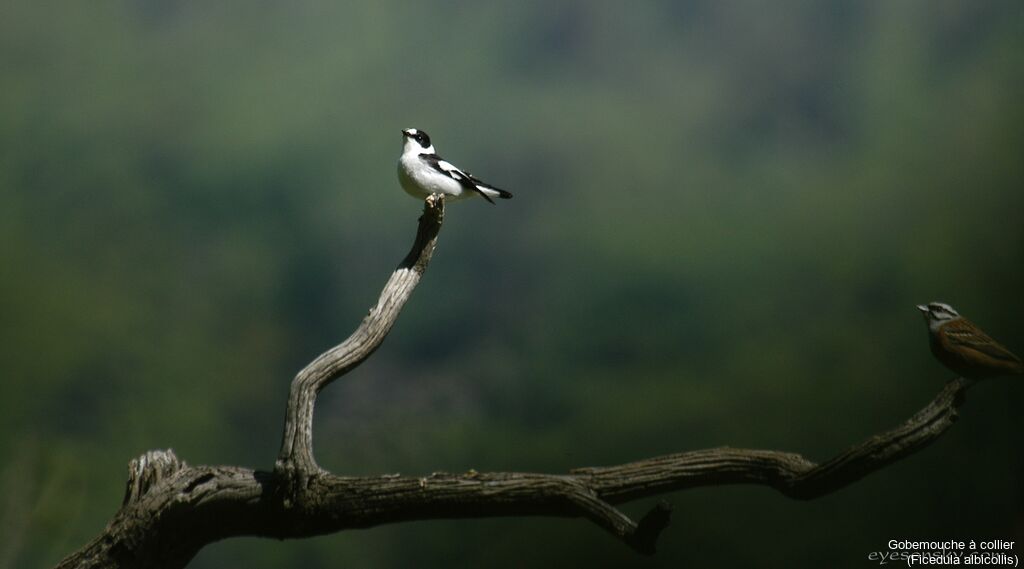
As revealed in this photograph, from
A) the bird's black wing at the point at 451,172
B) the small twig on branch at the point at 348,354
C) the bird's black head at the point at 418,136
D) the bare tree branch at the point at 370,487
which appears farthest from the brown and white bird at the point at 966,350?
the bird's black head at the point at 418,136

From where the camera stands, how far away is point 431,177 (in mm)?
6367

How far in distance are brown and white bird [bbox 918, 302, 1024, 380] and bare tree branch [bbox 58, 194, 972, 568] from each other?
88 cm

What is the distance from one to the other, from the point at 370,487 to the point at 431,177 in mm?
2382

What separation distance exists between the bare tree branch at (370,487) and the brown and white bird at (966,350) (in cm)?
88

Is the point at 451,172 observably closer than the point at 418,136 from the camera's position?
Yes

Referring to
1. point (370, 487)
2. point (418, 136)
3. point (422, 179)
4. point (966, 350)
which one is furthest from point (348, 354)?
point (966, 350)

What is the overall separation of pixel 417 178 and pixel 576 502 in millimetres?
2671

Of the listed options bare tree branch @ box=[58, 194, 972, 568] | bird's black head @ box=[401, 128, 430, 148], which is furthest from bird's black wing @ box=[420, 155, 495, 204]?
bare tree branch @ box=[58, 194, 972, 568]

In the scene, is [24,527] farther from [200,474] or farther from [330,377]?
[330,377]

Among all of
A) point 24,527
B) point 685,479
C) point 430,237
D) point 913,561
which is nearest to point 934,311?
point 685,479

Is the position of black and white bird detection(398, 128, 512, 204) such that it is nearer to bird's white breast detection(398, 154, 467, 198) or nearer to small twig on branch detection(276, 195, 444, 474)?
bird's white breast detection(398, 154, 467, 198)

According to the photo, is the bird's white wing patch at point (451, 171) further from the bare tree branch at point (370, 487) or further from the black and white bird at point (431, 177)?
the bare tree branch at point (370, 487)

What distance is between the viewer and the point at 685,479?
4.68 m

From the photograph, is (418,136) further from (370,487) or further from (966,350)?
(966,350)
